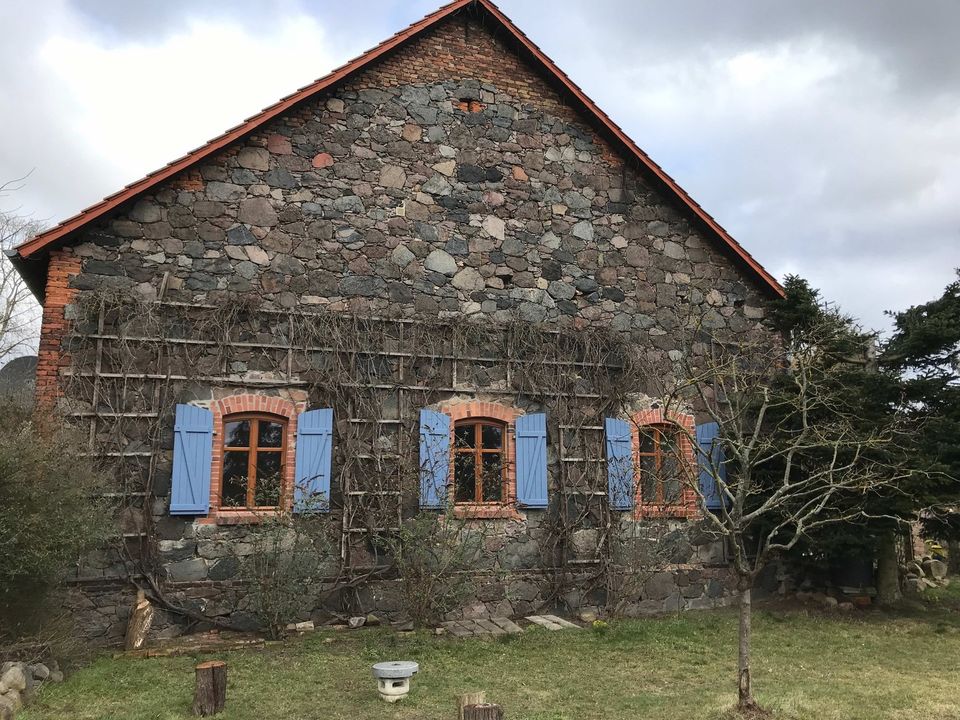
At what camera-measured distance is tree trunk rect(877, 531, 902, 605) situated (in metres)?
10.8

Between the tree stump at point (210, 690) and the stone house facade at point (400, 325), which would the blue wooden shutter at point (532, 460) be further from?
the tree stump at point (210, 690)

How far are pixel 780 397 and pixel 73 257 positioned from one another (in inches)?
357

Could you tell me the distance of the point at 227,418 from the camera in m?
9.02

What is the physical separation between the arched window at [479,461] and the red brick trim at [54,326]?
4675 millimetres

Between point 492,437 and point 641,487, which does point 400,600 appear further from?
point 641,487

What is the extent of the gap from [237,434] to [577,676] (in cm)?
477

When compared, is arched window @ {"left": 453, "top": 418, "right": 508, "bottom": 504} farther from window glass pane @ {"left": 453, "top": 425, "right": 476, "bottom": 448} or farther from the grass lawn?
the grass lawn

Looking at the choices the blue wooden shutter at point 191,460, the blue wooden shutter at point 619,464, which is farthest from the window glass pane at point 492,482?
the blue wooden shutter at point 191,460

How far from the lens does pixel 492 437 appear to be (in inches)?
397

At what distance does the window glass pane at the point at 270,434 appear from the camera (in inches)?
360

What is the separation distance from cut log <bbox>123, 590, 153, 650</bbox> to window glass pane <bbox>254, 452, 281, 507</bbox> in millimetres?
1542

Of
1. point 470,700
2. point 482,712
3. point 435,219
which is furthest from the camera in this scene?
point 435,219

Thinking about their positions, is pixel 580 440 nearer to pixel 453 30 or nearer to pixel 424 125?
pixel 424 125

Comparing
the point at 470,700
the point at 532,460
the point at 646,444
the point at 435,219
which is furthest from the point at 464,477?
the point at 470,700
